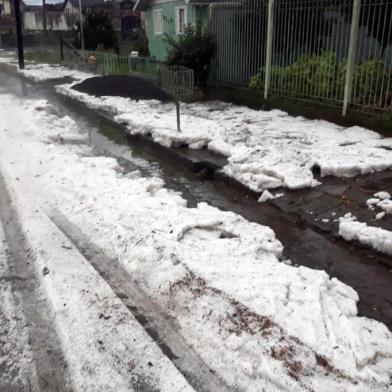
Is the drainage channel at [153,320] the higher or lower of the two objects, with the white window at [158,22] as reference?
lower

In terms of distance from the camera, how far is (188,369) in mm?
2908

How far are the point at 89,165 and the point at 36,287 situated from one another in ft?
11.6

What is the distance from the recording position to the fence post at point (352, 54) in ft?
26.6

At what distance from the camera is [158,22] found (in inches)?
813

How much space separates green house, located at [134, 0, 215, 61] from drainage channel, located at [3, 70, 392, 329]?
26.7 feet

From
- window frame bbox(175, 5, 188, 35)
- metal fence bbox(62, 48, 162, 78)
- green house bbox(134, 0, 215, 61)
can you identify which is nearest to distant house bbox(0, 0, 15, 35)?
metal fence bbox(62, 48, 162, 78)

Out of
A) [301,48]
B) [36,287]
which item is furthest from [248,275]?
[301,48]

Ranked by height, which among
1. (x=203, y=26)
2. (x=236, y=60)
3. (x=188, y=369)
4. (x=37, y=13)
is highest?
(x=37, y=13)

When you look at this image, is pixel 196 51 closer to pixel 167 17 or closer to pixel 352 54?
pixel 352 54

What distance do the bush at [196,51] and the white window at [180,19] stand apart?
16.4ft

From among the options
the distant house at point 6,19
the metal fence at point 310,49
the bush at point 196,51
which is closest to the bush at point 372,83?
the metal fence at point 310,49

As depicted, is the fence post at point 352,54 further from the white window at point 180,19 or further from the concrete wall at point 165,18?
the white window at point 180,19

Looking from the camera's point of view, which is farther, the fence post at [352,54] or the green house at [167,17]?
the green house at [167,17]

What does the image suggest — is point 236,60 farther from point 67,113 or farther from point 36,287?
point 36,287
